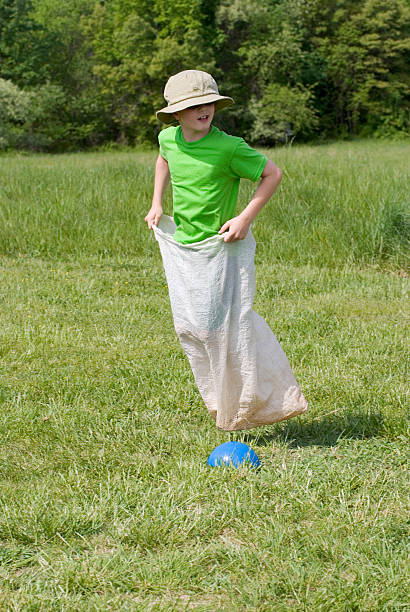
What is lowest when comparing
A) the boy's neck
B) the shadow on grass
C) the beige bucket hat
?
the shadow on grass

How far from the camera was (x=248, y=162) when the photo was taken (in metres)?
3.22

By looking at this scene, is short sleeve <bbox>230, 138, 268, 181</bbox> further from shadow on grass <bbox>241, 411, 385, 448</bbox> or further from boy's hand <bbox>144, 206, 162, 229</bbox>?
shadow on grass <bbox>241, 411, 385, 448</bbox>

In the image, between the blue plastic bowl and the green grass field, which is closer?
the green grass field

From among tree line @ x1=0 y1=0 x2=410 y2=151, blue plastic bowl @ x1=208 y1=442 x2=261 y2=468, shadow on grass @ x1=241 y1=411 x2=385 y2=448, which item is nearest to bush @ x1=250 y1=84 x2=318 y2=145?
tree line @ x1=0 y1=0 x2=410 y2=151

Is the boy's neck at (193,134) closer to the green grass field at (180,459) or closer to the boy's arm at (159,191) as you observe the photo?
the boy's arm at (159,191)

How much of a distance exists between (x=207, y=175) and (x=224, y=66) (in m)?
40.9

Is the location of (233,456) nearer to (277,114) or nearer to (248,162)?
(248,162)

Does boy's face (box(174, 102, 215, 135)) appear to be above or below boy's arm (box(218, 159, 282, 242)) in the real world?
above

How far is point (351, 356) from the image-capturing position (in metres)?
5.07

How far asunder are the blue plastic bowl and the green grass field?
54mm

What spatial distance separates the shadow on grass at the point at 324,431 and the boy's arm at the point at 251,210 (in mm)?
1118

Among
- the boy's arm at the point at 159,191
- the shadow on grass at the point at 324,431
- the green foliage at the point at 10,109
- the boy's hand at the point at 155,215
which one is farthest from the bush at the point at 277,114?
the boy's hand at the point at 155,215

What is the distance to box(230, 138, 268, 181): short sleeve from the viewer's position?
3213mm

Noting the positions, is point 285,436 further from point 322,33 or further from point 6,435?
point 322,33
